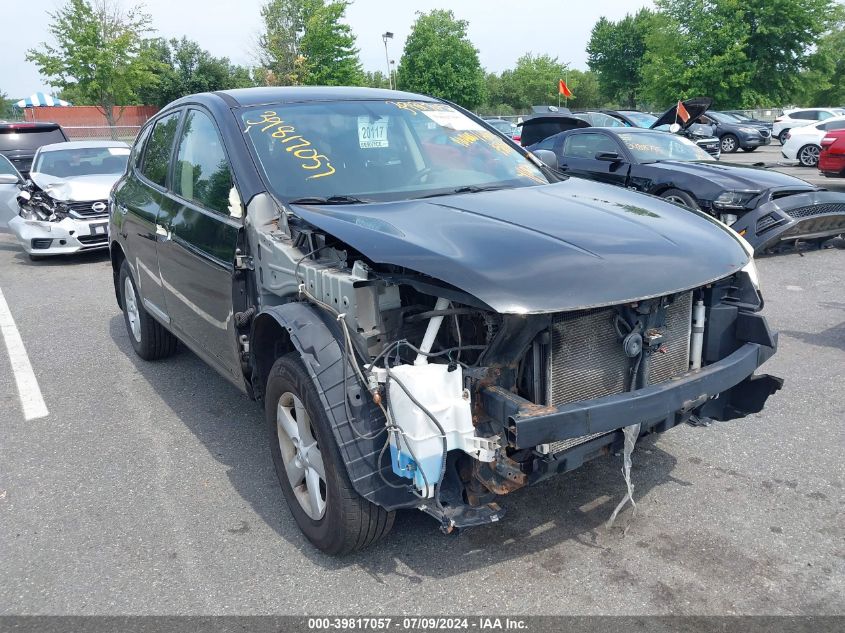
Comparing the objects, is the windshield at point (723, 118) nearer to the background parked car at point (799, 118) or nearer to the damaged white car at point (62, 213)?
the background parked car at point (799, 118)

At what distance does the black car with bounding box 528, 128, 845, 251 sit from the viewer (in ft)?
26.7

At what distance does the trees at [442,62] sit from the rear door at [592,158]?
50787mm

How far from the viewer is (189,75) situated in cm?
6016

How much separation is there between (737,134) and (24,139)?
77.5 ft

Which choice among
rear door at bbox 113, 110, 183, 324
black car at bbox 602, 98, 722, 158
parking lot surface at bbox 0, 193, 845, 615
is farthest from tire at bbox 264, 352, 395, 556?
black car at bbox 602, 98, 722, 158

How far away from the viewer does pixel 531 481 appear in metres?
2.72

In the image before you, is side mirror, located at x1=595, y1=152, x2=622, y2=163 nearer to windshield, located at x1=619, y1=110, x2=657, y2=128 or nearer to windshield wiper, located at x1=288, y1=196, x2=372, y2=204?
windshield, located at x1=619, y1=110, x2=657, y2=128

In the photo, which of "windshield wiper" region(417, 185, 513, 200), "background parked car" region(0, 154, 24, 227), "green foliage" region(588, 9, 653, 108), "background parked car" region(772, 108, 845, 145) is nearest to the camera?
"windshield wiper" region(417, 185, 513, 200)

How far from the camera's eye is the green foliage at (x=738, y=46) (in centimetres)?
3662

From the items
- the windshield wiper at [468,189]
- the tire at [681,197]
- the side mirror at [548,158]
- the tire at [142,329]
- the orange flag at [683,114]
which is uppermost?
the orange flag at [683,114]

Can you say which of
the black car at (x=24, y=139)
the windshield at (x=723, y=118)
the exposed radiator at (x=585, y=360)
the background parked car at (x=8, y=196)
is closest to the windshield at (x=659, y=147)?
the exposed radiator at (x=585, y=360)

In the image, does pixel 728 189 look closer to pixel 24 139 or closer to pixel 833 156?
pixel 833 156

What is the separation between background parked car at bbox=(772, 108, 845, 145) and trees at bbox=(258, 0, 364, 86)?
2489cm

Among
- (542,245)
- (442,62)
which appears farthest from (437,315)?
(442,62)
